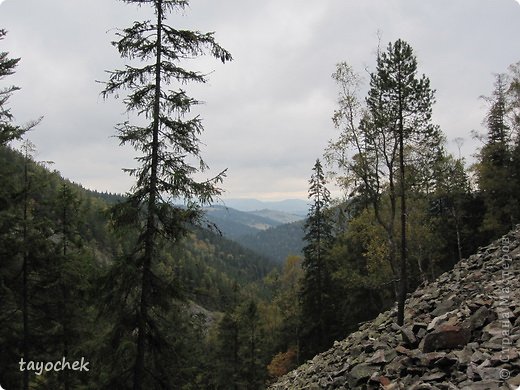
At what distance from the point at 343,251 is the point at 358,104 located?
72.2 ft

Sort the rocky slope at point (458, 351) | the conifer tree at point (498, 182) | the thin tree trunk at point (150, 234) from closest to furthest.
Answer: the rocky slope at point (458, 351) → the thin tree trunk at point (150, 234) → the conifer tree at point (498, 182)

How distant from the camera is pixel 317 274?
31.0m

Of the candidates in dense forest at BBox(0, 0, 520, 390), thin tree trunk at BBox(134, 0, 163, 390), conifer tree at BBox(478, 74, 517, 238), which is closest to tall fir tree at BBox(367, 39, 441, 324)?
dense forest at BBox(0, 0, 520, 390)

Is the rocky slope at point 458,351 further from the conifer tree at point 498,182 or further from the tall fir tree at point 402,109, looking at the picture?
the conifer tree at point 498,182

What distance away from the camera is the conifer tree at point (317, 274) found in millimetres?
30656

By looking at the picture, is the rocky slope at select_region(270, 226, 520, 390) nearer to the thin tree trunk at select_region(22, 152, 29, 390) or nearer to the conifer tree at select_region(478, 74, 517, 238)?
the thin tree trunk at select_region(22, 152, 29, 390)

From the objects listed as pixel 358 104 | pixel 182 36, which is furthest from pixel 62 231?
pixel 358 104

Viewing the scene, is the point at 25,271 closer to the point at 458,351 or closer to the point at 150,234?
the point at 150,234

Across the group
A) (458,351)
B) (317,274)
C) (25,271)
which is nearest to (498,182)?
(317,274)

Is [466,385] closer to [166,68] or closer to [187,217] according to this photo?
[187,217]

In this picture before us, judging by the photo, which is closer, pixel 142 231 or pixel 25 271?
pixel 142 231

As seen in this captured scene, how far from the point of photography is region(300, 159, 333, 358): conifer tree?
3066cm

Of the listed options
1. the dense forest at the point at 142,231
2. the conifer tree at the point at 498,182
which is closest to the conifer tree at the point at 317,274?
the dense forest at the point at 142,231

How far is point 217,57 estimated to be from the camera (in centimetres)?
1012
